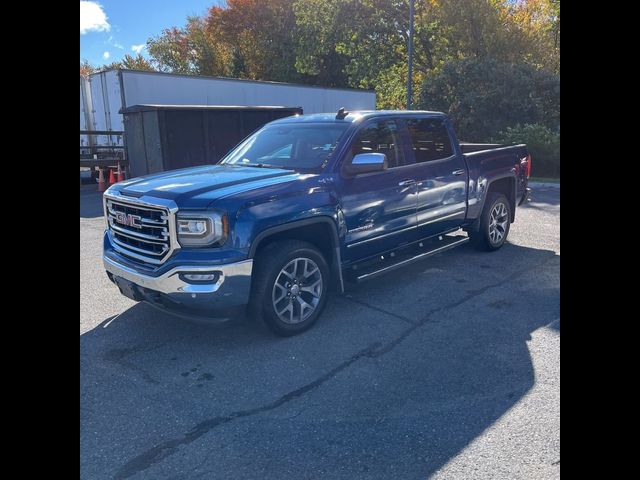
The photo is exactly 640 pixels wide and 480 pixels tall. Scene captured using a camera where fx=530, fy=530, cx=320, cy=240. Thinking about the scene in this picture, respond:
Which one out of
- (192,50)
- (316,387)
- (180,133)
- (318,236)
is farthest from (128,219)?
(192,50)

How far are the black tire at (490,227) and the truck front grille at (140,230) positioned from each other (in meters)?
4.37

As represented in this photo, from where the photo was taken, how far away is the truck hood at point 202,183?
161 inches

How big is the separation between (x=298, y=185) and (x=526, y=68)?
17968 millimetres

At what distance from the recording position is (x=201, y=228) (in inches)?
158

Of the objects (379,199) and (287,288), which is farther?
(379,199)

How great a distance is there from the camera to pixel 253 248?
13.5 ft

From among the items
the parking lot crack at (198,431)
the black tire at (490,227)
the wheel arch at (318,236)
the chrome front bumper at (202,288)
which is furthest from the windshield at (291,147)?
the black tire at (490,227)

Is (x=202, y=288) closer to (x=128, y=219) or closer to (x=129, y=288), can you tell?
(x=129, y=288)

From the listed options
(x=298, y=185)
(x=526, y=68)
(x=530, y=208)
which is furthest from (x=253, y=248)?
(x=526, y=68)

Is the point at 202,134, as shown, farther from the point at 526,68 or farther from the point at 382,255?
the point at 526,68

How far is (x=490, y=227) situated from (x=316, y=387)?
4.29 m

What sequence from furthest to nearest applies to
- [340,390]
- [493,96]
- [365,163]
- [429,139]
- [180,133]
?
[493,96], [180,133], [429,139], [365,163], [340,390]

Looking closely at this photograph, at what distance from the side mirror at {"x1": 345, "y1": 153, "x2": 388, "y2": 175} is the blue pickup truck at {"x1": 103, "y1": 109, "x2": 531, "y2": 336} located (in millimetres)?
11

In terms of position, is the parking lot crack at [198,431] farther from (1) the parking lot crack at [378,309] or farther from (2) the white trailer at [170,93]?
(2) the white trailer at [170,93]
